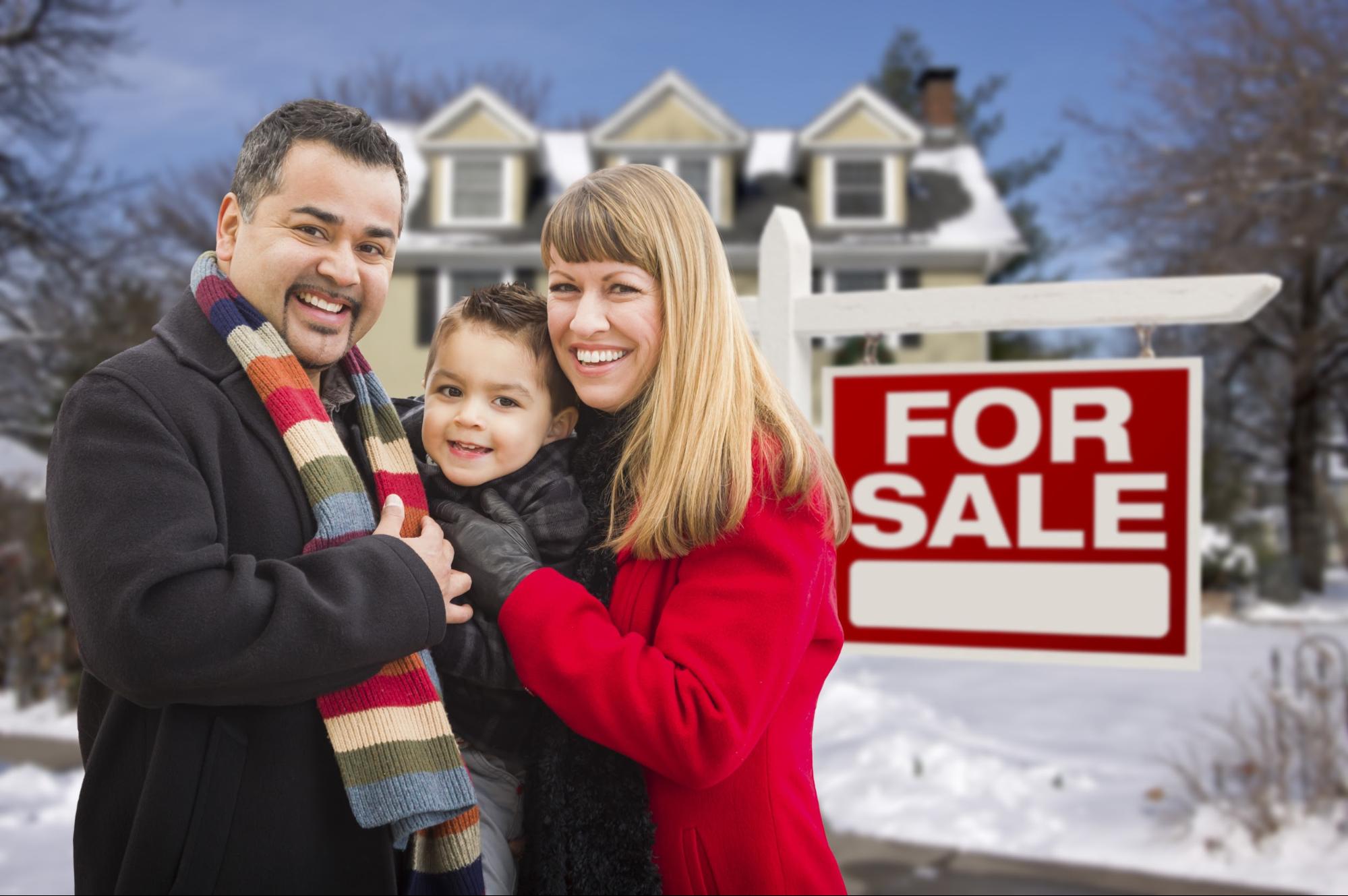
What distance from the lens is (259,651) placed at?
1.34m

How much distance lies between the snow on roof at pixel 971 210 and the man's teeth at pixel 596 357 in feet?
49.1

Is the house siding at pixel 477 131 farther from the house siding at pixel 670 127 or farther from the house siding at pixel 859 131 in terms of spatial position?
the house siding at pixel 859 131

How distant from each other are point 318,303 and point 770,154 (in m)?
17.4

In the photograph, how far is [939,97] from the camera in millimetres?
19203

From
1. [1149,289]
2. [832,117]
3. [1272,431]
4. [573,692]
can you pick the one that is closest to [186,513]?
[573,692]

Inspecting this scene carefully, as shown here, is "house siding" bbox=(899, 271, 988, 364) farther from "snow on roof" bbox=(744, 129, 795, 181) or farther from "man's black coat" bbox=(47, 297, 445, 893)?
"man's black coat" bbox=(47, 297, 445, 893)

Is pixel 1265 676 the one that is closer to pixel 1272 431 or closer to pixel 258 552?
pixel 258 552

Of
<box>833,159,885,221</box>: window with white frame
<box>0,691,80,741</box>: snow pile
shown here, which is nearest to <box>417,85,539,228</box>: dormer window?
<box>833,159,885,221</box>: window with white frame

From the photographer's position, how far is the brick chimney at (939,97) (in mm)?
19109

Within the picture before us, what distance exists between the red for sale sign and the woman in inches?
42.6

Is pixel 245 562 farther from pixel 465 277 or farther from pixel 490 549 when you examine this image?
pixel 465 277

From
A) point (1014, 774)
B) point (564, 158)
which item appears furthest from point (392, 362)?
point (564, 158)

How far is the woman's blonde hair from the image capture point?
→ 1624mm

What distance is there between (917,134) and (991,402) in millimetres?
14893
